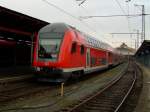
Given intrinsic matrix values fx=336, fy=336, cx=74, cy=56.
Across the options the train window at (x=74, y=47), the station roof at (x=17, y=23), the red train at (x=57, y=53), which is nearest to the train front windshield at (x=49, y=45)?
the red train at (x=57, y=53)

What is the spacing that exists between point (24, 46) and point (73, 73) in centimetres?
961

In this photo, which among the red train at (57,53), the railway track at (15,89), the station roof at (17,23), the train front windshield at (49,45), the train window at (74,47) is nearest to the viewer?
the railway track at (15,89)

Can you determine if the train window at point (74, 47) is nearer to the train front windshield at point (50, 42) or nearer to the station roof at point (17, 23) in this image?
the train front windshield at point (50, 42)

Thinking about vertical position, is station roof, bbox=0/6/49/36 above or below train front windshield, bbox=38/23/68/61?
above

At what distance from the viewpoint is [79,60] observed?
21.3 m

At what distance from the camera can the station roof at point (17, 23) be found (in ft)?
68.9

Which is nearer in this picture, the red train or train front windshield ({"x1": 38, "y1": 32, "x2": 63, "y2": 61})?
the red train

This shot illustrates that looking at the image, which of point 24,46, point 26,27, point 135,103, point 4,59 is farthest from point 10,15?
point 135,103

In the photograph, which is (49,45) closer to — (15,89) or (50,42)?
(50,42)

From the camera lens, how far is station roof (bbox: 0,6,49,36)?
2099 cm

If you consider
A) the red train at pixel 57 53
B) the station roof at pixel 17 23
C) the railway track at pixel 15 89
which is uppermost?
the station roof at pixel 17 23

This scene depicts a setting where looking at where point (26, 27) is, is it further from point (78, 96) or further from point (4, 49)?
point (78, 96)

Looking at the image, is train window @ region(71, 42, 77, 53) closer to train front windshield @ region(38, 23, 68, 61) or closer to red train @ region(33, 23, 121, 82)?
red train @ region(33, 23, 121, 82)

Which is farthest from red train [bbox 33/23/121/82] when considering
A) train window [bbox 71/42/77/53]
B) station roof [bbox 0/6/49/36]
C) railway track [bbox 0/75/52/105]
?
station roof [bbox 0/6/49/36]
